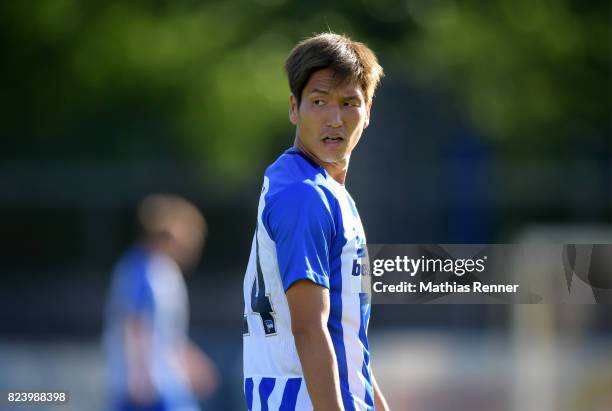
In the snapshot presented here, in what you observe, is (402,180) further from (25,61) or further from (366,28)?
(25,61)

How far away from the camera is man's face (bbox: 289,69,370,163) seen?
2.83 metres

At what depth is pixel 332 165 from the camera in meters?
2.88

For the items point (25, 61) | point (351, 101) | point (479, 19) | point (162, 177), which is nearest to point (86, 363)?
point (162, 177)

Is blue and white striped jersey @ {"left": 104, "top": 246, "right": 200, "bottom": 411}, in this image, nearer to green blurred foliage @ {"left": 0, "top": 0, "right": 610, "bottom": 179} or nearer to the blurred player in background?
the blurred player in background

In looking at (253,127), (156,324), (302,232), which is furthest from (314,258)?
(253,127)

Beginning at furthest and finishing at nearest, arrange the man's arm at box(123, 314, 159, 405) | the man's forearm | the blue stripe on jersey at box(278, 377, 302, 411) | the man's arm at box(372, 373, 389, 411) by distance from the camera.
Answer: the man's arm at box(123, 314, 159, 405) < the man's arm at box(372, 373, 389, 411) < the blue stripe on jersey at box(278, 377, 302, 411) < the man's forearm

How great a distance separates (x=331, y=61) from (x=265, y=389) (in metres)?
0.84

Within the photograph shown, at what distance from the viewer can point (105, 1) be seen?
16.3 metres

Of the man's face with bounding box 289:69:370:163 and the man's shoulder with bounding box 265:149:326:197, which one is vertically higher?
the man's face with bounding box 289:69:370:163

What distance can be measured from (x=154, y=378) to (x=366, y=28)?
1123 centimetres

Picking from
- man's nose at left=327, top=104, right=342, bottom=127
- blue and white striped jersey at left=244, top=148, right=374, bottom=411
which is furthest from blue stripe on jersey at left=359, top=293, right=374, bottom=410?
man's nose at left=327, top=104, right=342, bottom=127

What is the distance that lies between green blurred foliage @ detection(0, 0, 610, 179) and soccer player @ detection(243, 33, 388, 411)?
534 inches

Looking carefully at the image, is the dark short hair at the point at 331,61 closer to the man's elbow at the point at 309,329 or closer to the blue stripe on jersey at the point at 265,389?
the man's elbow at the point at 309,329

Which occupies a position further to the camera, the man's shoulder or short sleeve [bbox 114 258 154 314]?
short sleeve [bbox 114 258 154 314]
